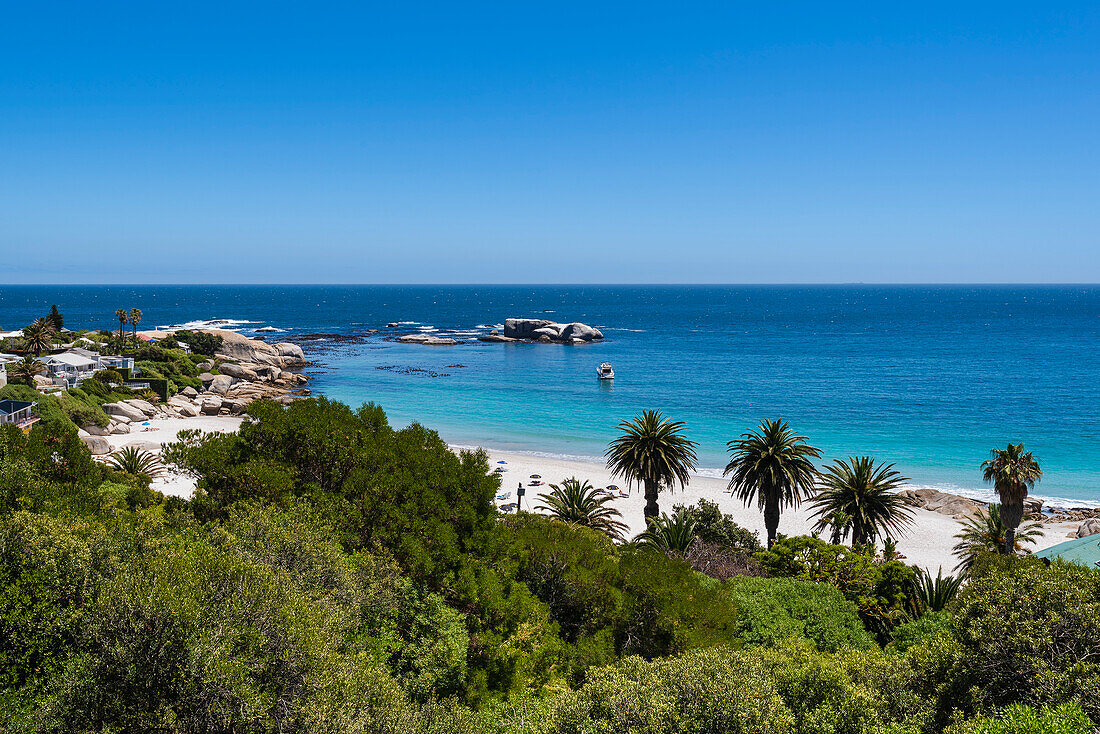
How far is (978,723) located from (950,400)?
253 feet

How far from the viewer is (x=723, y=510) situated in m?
42.8

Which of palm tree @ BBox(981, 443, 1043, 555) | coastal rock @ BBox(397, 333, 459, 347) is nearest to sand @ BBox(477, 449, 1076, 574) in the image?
palm tree @ BBox(981, 443, 1043, 555)

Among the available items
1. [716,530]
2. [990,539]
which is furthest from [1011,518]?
[716,530]

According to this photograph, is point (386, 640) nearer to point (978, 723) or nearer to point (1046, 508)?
point (978, 723)

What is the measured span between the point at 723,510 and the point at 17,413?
1992 inches

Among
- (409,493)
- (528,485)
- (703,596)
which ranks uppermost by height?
(409,493)

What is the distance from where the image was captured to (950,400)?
73375 mm

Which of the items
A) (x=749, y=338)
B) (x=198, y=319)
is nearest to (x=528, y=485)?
(x=749, y=338)

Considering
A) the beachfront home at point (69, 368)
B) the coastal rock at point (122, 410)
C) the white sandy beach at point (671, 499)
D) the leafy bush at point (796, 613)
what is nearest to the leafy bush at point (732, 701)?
the leafy bush at point (796, 613)

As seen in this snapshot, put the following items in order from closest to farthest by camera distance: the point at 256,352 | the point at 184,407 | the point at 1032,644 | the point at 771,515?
1. the point at 1032,644
2. the point at 771,515
3. the point at 184,407
4. the point at 256,352

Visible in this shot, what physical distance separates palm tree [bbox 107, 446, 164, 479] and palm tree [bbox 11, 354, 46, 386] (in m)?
22.9

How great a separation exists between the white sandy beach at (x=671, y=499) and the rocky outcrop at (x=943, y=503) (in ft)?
3.03

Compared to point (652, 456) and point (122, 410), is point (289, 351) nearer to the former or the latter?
point (122, 410)

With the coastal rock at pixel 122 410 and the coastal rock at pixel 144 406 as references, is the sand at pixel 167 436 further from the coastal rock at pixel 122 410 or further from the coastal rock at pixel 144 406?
the coastal rock at pixel 122 410
